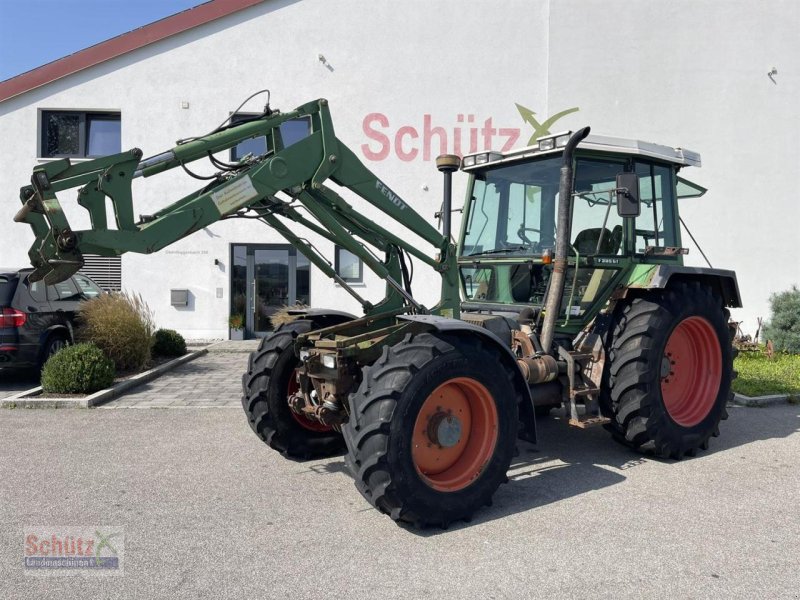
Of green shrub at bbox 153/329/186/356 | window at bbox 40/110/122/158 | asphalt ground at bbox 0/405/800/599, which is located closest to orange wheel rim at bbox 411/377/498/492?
asphalt ground at bbox 0/405/800/599

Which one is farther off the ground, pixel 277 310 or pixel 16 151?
pixel 16 151

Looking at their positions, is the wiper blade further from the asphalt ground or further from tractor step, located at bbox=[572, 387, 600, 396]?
the asphalt ground

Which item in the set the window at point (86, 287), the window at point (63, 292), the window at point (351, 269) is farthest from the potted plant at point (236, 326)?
the window at point (63, 292)

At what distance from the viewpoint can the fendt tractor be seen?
11.6 feet

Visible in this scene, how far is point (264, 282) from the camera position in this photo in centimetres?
1393

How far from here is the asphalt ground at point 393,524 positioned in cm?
299

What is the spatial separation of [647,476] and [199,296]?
11.1 m

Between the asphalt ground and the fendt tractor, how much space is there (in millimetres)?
327

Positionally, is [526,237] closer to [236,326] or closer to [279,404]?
[279,404]

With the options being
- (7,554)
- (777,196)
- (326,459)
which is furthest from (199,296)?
(777,196)

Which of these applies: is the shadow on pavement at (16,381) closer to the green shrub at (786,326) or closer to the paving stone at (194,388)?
the paving stone at (194,388)

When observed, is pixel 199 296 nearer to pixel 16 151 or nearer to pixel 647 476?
pixel 16 151

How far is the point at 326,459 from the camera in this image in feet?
16.3

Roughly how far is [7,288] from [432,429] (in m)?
6.78
